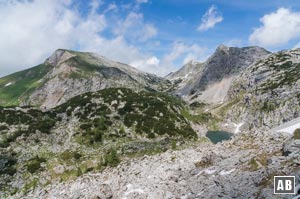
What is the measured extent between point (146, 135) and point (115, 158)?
78.0 ft

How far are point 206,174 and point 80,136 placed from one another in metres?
Result: 69.4

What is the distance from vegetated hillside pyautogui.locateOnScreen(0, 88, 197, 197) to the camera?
88.1 m

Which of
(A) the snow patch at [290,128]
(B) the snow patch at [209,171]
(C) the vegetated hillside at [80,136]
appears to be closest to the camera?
(B) the snow patch at [209,171]

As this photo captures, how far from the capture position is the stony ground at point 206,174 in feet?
121

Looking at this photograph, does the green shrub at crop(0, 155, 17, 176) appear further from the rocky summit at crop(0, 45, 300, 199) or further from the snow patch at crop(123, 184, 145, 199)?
the snow patch at crop(123, 184, 145, 199)

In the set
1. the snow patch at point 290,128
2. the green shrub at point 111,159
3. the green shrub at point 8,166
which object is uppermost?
the snow patch at point 290,128

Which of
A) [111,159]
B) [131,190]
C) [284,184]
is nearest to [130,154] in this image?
[111,159]

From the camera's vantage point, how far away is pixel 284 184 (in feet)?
111

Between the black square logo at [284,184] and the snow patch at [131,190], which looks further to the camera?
the snow patch at [131,190]

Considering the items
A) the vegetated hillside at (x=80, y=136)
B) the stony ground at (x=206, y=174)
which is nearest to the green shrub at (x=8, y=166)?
the vegetated hillside at (x=80, y=136)

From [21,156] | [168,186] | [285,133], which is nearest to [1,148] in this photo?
[21,156]

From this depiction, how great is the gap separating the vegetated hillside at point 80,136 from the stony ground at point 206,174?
31702mm

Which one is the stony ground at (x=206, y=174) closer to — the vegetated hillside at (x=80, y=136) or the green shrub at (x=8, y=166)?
the vegetated hillside at (x=80, y=136)

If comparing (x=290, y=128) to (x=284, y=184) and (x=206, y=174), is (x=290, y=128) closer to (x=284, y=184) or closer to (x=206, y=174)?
(x=206, y=174)
